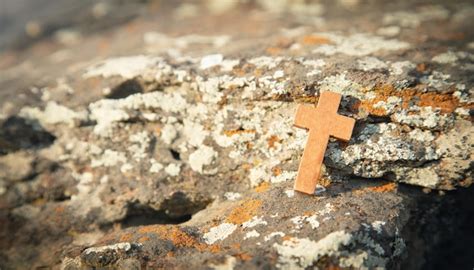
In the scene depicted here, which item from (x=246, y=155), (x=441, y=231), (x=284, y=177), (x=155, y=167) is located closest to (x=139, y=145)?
(x=155, y=167)

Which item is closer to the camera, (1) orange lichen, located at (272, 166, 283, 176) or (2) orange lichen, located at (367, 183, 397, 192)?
(2) orange lichen, located at (367, 183, 397, 192)

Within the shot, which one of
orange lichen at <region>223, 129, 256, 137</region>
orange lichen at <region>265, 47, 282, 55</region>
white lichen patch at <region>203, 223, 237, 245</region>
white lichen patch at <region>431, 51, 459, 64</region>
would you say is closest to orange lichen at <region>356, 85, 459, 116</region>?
white lichen patch at <region>431, 51, 459, 64</region>

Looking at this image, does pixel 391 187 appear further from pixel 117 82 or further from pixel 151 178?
pixel 117 82

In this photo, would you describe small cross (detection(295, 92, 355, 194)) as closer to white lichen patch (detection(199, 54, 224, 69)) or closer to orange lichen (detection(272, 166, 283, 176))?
orange lichen (detection(272, 166, 283, 176))

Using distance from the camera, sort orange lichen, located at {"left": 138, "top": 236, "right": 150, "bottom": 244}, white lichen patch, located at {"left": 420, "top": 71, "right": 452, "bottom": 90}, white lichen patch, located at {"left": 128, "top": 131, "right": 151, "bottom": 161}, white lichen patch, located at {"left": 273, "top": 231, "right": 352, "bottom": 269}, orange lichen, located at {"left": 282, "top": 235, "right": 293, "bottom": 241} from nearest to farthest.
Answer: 1. white lichen patch, located at {"left": 273, "top": 231, "right": 352, "bottom": 269}
2. orange lichen, located at {"left": 282, "top": 235, "right": 293, "bottom": 241}
3. orange lichen, located at {"left": 138, "top": 236, "right": 150, "bottom": 244}
4. white lichen patch, located at {"left": 420, "top": 71, "right": 452, "bottom": 90}
5. white lichen patch, located at {"left": 128, "top": 131, "right": 151, "bottom": 161}

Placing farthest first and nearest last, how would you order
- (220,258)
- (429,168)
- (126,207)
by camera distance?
(126,207) → (429,168) → (220,258)

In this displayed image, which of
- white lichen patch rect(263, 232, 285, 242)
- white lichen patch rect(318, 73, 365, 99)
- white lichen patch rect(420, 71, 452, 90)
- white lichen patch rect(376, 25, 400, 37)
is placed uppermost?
white lichen patch rect(376, 25, 400, 37)

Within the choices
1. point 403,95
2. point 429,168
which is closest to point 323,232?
point 429,168
